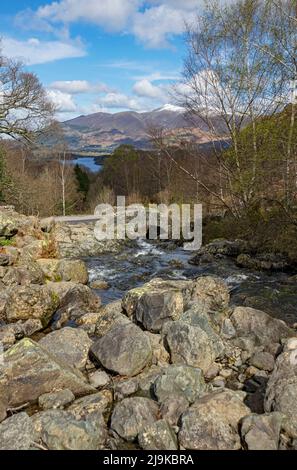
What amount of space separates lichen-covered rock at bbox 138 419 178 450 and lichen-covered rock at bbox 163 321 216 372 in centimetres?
145

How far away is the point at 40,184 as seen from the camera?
28516mm

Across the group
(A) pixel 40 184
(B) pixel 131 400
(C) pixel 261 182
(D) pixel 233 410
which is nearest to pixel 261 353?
(D) pixel 233 410

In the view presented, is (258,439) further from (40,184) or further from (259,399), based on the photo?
(40,184)

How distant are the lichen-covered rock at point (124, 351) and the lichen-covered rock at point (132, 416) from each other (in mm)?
903

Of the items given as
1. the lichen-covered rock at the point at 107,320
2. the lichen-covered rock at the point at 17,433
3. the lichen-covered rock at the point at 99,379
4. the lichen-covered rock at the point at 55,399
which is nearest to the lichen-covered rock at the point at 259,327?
the lichen-covered rock at the point at 107,320

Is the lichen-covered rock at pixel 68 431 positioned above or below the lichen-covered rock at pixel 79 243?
below

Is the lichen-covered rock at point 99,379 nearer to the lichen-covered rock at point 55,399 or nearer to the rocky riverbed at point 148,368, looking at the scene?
the rocky riverbed at point 148,368

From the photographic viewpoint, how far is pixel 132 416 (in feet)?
13.1

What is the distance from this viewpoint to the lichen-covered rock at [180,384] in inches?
172

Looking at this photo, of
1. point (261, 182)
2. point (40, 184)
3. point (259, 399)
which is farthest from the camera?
point (40, 184)

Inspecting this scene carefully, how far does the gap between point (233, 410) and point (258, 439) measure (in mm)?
411

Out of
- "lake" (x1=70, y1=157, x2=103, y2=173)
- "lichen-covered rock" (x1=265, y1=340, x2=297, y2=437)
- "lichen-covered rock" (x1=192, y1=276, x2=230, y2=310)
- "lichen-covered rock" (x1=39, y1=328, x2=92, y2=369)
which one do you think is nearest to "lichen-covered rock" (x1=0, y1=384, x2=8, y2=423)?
"lichen-covered rock" (x1=39, y1=328, x2=92, y2=369)

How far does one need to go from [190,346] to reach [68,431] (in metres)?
2.15
